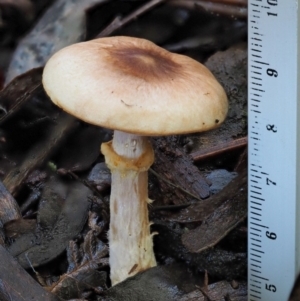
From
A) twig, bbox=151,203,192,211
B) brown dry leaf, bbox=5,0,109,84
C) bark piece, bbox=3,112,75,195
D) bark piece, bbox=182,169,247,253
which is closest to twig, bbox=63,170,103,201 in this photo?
bark piece, bbox=3,112,75,195

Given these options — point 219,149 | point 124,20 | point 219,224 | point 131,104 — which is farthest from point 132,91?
point 124,20

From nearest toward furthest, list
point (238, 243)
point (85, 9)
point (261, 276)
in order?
1. point (261, 276)
2. point (238, 243)
3. point (85, 9)

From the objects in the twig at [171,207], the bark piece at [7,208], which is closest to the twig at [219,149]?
the twig at [171,207]

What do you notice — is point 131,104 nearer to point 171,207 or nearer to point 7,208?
point 171,207

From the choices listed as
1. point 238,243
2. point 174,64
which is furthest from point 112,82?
point 238,243

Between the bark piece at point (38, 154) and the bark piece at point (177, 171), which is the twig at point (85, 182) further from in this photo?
the bark piece at point (177, 171)

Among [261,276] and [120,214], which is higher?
[120,214]

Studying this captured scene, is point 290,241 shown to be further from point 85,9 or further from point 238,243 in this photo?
point 85,9
